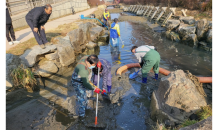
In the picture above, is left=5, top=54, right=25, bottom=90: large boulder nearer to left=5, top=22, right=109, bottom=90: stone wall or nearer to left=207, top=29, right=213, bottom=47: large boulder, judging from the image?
left=5, top=22, right=109, bottom=90: stone wall

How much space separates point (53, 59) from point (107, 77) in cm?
351

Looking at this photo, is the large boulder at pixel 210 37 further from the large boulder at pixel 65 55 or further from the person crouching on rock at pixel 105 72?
the large boulder at pixel 65 55

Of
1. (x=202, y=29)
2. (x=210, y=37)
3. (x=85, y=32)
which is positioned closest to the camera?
(x=210, y=37)

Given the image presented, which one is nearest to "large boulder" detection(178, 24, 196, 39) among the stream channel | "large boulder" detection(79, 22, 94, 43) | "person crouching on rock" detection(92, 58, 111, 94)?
the stream channel

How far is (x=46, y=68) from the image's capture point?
6078 mm

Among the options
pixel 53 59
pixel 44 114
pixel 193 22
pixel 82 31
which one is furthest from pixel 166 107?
pixel 193 22

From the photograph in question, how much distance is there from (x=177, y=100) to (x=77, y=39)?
729 centimetres

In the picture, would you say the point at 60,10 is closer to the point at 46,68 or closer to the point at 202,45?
the point at 46,68

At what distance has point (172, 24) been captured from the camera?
1175 cm

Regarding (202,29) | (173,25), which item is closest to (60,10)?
(173,25)

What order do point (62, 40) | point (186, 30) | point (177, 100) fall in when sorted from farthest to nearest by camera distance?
1. point (186, 30)
2. point (62, 40)
3. point (177, 100)

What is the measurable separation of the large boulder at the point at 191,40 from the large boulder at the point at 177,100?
7019 mm

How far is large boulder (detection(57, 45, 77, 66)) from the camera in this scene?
7.01m

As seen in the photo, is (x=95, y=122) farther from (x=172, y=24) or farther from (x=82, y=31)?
(x=172, y=24)
